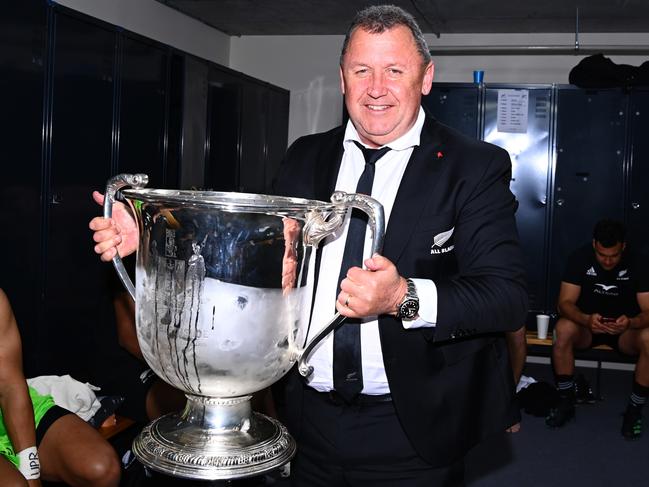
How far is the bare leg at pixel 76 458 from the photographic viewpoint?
237 cm

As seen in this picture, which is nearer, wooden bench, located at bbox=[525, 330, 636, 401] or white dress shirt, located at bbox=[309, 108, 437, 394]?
white dress shirt, located at bbox=[309, 108, 437, 394]

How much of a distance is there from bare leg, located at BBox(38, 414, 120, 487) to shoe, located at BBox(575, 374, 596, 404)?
3.37 m

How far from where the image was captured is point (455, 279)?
1175 mm

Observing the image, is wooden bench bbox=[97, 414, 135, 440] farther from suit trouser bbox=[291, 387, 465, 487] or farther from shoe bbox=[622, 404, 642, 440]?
shoe bbox=[622, 404, 642, 440]

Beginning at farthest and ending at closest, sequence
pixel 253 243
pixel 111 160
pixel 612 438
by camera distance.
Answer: pixel 612 438, pixel 111 160, pixel 253 243

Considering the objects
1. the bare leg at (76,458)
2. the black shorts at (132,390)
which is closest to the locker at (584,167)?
the black shorts at (132,390)

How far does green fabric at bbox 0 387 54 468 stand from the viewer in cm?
214

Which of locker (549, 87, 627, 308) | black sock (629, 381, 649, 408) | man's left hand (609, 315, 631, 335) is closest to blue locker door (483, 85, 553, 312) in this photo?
locker (549, 87, 627, 308)

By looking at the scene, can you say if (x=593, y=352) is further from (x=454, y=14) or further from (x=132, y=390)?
(x=454, y=14)

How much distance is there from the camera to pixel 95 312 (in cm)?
368

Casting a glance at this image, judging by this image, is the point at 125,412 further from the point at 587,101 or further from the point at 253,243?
the point at 587,101

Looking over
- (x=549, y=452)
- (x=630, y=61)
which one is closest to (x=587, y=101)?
(x=630, y=61)

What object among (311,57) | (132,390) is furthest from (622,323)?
(311,57)

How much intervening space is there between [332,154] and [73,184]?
2.38 meters
